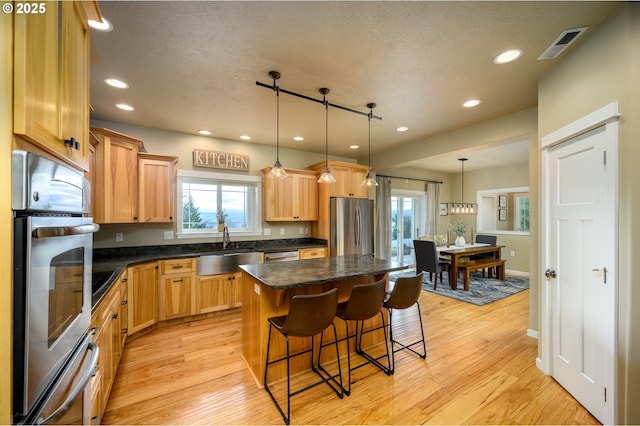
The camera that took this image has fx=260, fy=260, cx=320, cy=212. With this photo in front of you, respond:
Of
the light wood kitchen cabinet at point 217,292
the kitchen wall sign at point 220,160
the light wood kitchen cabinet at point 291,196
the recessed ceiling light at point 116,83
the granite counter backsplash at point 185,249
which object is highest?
the recessed ceiling light at point 116,83

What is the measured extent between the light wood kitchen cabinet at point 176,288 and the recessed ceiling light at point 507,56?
12.8ft

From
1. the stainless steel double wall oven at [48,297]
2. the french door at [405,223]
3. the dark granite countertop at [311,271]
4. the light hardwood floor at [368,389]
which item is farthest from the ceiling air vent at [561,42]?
the french door at [405,223]

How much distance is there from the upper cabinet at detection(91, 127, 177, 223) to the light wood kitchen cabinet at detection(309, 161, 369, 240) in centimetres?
240

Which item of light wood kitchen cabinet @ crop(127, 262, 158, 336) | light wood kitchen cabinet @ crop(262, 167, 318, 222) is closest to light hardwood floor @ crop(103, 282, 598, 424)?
light wood kitchen cabinet @ crop(127, 262, 158, 336)

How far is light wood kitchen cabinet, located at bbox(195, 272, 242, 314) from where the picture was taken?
3520 millimetres

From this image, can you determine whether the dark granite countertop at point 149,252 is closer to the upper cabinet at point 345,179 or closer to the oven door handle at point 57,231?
the oven door handle at point 57,231

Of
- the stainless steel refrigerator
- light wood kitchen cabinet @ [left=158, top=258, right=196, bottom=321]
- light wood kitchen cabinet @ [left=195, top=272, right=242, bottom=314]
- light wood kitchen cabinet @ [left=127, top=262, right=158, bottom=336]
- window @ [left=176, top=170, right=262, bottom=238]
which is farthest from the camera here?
the stainless steel refrigerator

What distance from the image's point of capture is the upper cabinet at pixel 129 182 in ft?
9.76

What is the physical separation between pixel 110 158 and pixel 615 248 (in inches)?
183

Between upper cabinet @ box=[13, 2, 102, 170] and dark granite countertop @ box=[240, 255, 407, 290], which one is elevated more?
upper cabinet @ box=[13, 2, 102, 170]

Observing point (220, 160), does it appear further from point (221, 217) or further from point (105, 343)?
point (105, 343)

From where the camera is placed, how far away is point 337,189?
4762 millimetres

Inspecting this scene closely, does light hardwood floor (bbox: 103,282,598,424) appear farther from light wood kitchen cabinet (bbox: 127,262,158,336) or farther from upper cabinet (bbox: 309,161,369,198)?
upper cabinet (bbox: 309,161,369,198)

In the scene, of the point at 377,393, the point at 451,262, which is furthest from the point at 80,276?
the point at 451,262
